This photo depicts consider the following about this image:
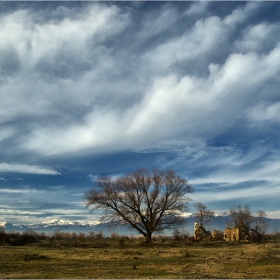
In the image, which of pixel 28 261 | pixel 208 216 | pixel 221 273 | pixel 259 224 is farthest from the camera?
pixel 208 216

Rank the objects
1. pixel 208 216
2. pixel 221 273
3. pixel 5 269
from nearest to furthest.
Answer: pixel 221 273
pixel 5 269
pixel 208 216

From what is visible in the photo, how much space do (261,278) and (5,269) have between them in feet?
46.6

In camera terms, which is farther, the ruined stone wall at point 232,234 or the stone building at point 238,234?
the ruined stone wall at point 232,234

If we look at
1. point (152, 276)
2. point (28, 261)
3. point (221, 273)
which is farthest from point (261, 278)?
point (28, 261)

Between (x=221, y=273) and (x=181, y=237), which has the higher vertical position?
(x=221, y=273)

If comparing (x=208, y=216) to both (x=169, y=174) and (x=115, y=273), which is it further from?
(x=115, y=273)

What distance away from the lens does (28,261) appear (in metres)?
21.8

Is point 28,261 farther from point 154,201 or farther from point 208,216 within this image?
point 208,216

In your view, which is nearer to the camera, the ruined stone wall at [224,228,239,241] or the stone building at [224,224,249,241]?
the stone building at [224,224,249,241]

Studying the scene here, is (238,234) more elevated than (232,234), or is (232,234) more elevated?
(238,234)

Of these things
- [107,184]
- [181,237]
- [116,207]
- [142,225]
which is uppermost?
[107,184]

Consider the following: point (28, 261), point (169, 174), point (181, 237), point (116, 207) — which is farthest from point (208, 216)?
point (28, 261)

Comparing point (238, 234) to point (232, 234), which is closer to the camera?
point (238, 234)

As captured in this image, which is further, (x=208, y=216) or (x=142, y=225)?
(x=208, y=216)
